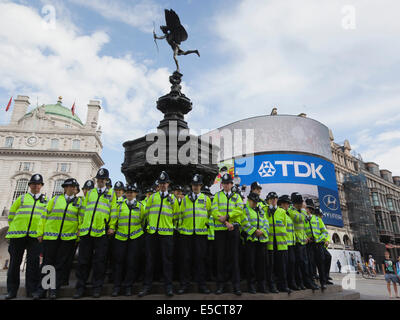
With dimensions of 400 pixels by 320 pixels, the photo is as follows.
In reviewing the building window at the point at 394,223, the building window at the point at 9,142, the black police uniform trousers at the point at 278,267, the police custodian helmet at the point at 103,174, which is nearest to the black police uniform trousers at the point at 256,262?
the black police uniform trousers at the point at 278,267

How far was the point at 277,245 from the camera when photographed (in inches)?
193

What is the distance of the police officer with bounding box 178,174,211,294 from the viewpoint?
Answer: 13.7 ft

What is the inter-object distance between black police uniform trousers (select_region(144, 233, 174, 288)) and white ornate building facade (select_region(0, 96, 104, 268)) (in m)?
37.3

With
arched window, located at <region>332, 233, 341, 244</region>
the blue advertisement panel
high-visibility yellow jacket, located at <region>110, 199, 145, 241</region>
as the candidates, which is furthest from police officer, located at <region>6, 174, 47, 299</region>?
arched window, located at <region>332, 233, 341, 244</region>

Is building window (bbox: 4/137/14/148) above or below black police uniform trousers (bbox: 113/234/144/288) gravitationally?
above

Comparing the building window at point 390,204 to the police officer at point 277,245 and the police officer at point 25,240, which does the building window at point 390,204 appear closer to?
the police officer at point 277,245

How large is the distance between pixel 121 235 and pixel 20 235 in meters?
1.56

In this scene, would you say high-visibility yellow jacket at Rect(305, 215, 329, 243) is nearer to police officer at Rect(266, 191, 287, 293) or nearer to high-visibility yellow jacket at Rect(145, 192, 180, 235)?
police officer at Rect(266, 191, 287, 293)

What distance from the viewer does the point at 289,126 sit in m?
36.7

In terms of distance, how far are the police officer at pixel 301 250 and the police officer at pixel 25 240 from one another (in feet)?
15.8

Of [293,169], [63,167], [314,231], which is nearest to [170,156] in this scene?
[314,231]

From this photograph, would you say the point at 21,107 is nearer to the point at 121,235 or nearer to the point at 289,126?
the point at 289,126

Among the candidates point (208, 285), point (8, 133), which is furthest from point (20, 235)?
point (8, 133)

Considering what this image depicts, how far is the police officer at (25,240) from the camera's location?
13.1ft
